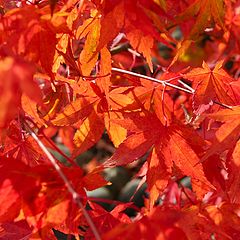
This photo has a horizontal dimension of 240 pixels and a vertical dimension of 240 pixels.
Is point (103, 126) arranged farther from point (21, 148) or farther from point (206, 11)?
point (206, 11)

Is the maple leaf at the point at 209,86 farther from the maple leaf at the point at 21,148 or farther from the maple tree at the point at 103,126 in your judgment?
the maple leaf at the point at 21,148

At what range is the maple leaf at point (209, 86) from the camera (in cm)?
92

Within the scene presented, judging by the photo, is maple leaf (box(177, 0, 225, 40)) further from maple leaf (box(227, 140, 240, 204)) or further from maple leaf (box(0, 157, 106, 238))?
maple leaf (box(0, 157, 106, 238))

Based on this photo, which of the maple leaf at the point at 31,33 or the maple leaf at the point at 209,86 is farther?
the maple leaf at the point at 209,86

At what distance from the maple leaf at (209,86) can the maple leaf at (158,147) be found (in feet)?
0.22

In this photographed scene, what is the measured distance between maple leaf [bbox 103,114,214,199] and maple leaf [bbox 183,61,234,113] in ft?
0.22

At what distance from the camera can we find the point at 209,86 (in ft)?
3.05

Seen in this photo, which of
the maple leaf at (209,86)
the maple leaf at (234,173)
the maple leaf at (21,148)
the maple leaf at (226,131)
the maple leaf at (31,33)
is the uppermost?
the maple leaf at (31,33)

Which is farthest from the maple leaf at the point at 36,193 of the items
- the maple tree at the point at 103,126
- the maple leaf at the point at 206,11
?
the maple leaf at the point at 206,11

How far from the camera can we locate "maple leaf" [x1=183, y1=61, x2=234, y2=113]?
92 centimetres

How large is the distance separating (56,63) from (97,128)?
4.8 inches

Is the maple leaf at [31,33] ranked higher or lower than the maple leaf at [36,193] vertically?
higher

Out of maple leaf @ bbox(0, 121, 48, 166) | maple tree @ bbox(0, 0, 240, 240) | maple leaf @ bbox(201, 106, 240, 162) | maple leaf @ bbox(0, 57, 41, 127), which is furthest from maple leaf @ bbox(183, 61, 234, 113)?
maple leaf @ bbox(0, 57, 41, 127)

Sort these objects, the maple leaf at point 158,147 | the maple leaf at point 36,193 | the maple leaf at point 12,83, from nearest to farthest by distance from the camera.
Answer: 1. the maple leaf at point 12,83
2. the maple leaf at point 36,193
3. the maple leaf at point 158,147
